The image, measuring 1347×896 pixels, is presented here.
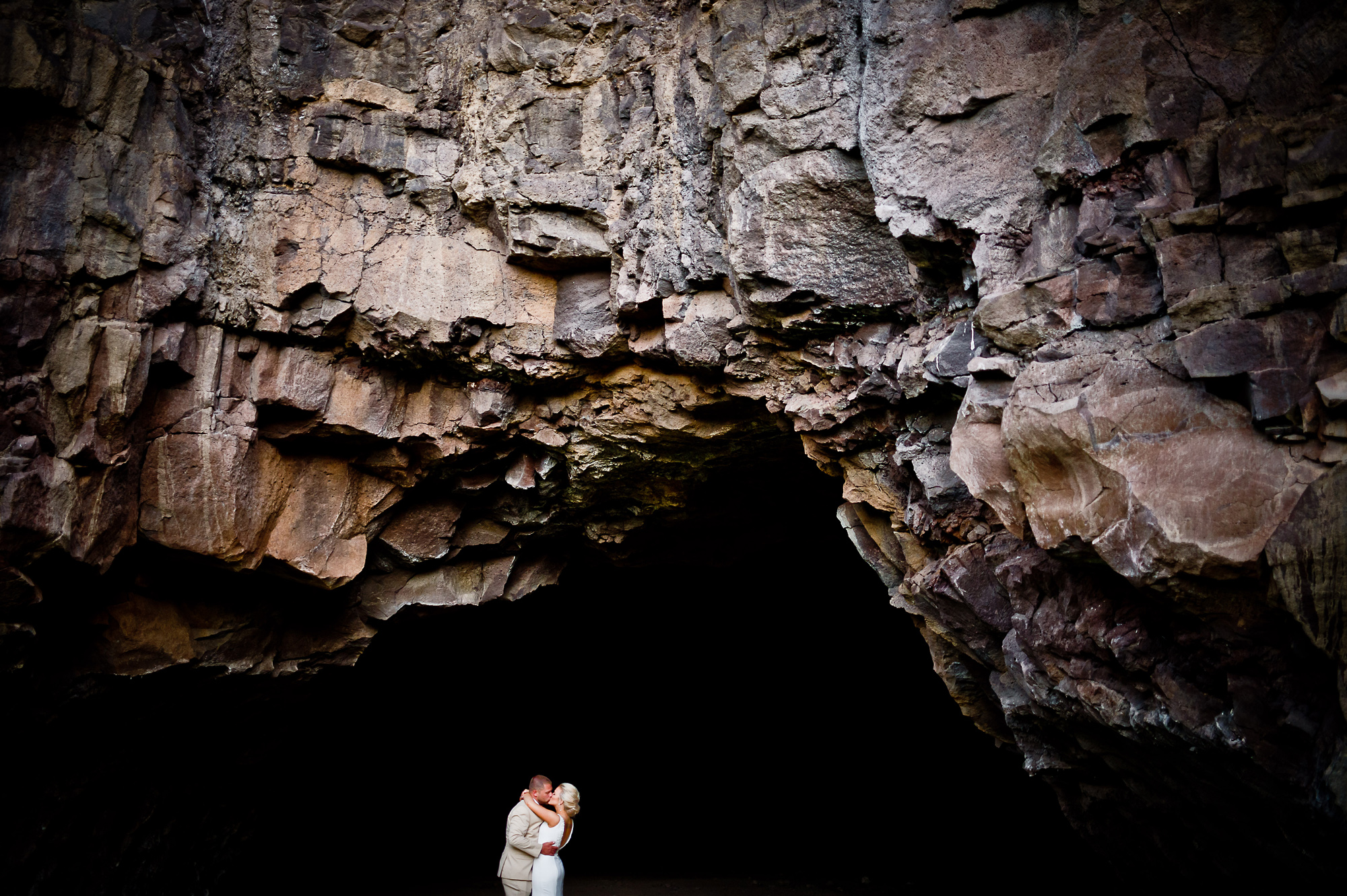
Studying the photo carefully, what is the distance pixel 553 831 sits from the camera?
5477 mm

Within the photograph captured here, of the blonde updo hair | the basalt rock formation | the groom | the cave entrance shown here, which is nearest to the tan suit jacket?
the groom

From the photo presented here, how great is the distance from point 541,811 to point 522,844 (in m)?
0.25

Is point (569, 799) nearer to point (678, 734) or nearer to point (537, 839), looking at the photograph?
point (537, 839)

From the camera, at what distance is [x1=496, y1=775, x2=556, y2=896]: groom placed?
5543 millimetres

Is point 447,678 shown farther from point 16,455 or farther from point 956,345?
point 956,345

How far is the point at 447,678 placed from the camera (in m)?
9.62

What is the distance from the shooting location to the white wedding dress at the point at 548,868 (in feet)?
17.7

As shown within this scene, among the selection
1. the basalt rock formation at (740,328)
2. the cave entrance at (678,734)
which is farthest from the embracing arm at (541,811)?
the cave entrance at (678,734)

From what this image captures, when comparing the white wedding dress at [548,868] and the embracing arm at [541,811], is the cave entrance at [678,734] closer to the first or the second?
the embracing arm at [541,811]

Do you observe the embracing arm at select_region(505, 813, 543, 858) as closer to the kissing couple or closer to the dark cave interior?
the kissing couple

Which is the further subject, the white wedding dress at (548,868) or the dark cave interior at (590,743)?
the dark cave interior at (590,743)

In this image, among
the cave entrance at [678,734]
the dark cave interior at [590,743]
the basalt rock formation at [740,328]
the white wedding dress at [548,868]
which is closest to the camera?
the basalt rock formation at [740,328]

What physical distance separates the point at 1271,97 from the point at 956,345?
5.05ft

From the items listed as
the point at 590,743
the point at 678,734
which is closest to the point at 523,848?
the point at 590,743
